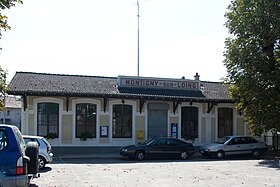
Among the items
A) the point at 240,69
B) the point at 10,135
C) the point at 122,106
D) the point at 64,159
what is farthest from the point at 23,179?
the point at 240,69

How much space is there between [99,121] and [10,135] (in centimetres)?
1667

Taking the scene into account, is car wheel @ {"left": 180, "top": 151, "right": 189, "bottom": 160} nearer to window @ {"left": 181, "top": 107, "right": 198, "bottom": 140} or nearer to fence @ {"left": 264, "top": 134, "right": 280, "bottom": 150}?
window @ {"left": 181, "top": 107, "right": 198, "bottom": 140}

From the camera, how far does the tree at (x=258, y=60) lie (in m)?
23.2

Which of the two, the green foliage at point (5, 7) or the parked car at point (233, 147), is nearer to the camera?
the green foliage at point (5, 7)

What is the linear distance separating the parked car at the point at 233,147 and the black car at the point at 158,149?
1.52 meters

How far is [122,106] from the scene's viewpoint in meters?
25.0

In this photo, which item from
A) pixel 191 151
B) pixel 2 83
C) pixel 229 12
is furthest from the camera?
A: pixel 229 12

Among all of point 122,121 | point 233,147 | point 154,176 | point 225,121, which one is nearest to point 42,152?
point 154,176

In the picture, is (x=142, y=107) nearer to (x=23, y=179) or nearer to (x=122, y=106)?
(x=122, y=106)

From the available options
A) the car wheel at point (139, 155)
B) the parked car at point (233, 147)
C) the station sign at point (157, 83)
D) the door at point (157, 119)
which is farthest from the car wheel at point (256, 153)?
the car wheel at point (139, 155)

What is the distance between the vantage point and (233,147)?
2334cm

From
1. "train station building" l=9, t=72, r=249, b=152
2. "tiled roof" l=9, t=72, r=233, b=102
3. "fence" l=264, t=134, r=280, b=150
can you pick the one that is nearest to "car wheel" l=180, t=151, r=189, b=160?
"train station building" l=9, t=72, r=249, b=152

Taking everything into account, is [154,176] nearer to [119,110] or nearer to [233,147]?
[233,147]

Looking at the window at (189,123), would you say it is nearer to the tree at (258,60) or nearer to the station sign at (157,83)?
the station sign at (157,83)
